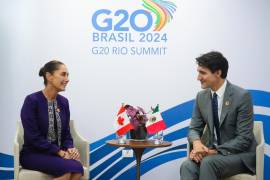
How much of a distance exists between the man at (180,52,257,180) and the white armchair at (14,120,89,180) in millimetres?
1082

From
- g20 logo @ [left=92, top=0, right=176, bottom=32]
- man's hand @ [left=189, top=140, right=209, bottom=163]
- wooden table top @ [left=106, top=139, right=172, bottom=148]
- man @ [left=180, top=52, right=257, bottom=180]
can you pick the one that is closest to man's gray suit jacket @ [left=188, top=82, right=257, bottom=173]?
man @ [left=180, top=52, right=257, bottom=180]

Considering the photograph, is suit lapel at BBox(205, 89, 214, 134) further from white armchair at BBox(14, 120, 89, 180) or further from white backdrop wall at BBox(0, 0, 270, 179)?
white armchair at BBox(14, 120, 89, 180)

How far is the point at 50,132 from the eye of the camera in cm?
400

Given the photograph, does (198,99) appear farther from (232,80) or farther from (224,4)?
(224,4)

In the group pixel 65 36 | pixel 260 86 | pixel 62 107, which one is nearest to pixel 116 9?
pixel 65 36

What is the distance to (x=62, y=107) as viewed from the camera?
13.5 ft

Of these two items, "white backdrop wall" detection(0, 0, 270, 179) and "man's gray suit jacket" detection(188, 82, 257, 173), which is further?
"white backdrop wall" detection(0, 0, 270, 179)

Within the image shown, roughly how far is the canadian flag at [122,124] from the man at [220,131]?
0.71 meters

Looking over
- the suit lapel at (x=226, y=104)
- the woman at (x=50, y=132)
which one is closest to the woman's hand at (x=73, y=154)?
the woman at (x=50, y=132)

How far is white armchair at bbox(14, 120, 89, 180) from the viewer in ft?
12.5

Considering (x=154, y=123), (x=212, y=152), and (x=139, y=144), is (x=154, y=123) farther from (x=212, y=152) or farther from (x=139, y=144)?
(x=212, y=152)

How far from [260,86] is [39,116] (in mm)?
2410

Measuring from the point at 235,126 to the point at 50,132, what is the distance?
65.6 inches

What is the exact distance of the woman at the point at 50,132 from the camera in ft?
12.5
